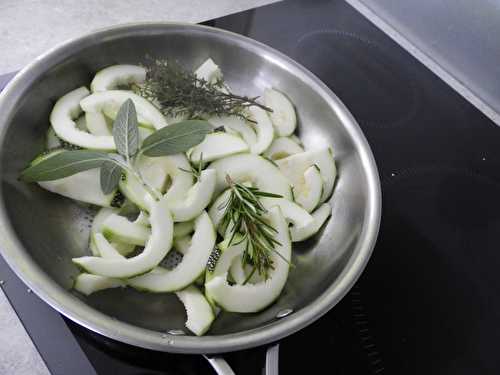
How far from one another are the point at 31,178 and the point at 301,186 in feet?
1.49

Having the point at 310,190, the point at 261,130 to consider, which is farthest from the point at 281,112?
the point at 310,190

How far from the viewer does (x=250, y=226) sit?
30.6 inches

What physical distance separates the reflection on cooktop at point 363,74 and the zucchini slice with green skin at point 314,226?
1.00ft

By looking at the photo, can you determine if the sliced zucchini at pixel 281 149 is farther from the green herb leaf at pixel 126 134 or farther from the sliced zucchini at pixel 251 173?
the green herb leaf at pixel 126 134

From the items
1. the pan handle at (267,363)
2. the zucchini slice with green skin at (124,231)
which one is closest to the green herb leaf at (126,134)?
the zucchini slice with green skin at (124,231)

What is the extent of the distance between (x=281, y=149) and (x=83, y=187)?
38cm

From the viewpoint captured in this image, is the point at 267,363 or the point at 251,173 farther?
the point at 251,173

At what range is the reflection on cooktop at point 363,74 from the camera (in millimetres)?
1163

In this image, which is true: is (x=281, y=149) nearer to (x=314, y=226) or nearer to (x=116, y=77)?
(x=314, y=226)

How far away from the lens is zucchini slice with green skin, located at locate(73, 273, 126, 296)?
732mm

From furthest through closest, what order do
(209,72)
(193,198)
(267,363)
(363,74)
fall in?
1. (363,74)
2. (209,72)
3. (193,198)
4. (267,363)

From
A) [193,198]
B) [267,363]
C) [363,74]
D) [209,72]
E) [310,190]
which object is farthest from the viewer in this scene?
[363,74]

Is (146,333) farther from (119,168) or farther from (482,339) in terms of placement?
(482,339)

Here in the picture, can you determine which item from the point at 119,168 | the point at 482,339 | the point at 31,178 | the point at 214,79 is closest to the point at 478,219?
the point at 482,339
